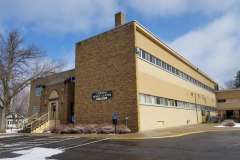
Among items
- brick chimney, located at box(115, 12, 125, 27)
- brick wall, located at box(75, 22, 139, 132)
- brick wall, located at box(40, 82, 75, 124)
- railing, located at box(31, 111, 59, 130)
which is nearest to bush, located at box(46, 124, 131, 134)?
brick wall, located at box(75, 22, 139, 132)

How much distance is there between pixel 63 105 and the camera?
2316 centimetres

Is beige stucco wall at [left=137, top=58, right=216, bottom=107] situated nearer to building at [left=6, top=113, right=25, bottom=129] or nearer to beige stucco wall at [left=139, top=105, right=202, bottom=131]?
beige stucco wall at [left=139, top=105, right=202, bottom=131]

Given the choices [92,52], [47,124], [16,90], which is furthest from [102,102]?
→ [16,90]

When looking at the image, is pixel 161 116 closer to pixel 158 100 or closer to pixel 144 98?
pixel 158 100

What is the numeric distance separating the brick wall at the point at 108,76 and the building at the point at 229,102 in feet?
125

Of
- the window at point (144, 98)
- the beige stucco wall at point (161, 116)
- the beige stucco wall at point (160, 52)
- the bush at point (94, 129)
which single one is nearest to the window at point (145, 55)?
the beige stucco wall at point (160, 52)

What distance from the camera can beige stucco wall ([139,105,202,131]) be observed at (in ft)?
56.2

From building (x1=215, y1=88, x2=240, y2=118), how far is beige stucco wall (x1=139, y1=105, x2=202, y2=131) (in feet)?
81.7

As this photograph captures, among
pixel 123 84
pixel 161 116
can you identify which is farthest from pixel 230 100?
pixel 123 84

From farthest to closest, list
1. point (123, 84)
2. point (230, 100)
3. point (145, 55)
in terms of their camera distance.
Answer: point (230, 100) < point (145, 55) < point (123, 84)

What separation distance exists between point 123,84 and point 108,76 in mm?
2023

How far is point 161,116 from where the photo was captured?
19938 millimetres

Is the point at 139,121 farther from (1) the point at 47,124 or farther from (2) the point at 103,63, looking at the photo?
(1) the point at 47,124

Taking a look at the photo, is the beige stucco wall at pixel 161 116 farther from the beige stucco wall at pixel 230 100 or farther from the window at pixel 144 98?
A: the beige stucco wall at pixel 230 100
